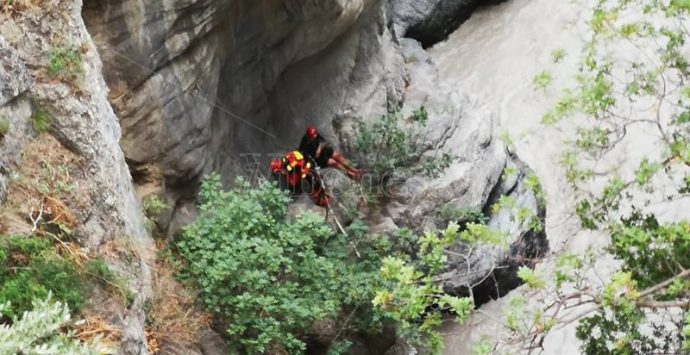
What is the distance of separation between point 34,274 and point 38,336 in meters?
1.31

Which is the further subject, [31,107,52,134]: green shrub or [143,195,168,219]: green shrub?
[143,195,168,219]: green shrub

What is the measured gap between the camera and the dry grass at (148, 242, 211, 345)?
8.15 m

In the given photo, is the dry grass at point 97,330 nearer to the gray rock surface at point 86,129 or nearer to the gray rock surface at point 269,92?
the gray rock surface at point 86,129

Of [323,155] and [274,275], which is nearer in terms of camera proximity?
[274,275]

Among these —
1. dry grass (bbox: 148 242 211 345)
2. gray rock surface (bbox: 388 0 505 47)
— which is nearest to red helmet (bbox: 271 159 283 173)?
dry grass (bbox: 148 242 211 345)

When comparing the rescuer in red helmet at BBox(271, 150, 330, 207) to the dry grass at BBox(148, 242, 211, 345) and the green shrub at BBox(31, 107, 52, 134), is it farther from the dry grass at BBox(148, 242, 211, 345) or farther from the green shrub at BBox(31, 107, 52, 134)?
the green shrub at BBox(31, 107, 52, 134)

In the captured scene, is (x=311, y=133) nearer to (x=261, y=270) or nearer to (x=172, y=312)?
(x=261, y=270)

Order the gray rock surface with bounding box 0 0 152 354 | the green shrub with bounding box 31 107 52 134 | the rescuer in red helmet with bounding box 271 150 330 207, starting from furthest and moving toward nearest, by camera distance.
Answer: the rescuer in red helmet with bounding box 271 150 330 207 → the green shrub with bounding box 31 107 52 134 → the gray rock surface with bounding box 0 0 152 354

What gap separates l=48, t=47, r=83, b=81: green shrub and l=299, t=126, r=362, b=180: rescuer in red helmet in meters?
5.09

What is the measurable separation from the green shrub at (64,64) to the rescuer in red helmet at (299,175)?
14.1 ft

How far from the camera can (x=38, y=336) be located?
4.46m

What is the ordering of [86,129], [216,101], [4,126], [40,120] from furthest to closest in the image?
[216,101] < [86,129] < [40,120] < [4,126]

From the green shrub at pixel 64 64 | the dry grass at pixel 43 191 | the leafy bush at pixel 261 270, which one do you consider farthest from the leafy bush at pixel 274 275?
the green shrub at pixel 64 64

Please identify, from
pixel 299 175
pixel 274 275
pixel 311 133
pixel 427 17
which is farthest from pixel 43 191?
pixel 427 17
